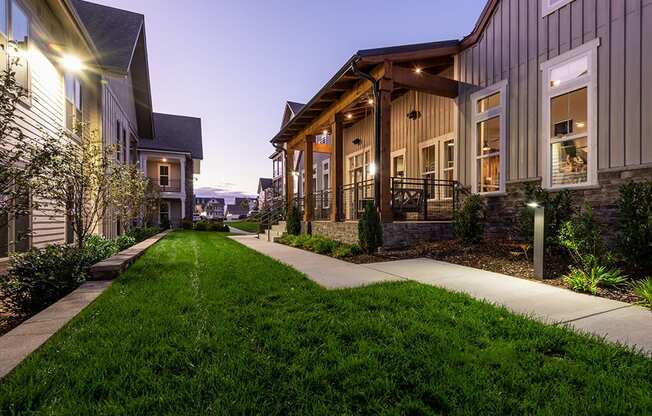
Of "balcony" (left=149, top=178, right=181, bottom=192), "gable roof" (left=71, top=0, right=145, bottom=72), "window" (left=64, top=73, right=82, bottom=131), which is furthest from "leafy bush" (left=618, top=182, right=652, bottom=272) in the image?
"balcony" (left=149, top=178, right=181, bottom=192)

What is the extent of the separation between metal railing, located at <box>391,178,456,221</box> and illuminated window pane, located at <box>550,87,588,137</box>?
256 cm

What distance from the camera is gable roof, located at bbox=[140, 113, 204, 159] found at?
72.7ft

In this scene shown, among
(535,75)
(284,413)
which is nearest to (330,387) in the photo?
(284,413)

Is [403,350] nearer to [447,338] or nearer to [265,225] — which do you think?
[447,338]

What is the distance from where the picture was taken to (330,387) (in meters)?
1.84

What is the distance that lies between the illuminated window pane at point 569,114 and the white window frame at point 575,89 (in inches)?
4.0

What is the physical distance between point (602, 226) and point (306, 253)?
5670mm

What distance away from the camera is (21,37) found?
18.5 feet

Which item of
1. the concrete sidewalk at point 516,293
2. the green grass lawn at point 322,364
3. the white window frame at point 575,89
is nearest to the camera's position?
A: the green grass lawn at point 322,364

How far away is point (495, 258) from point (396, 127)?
6427 mm

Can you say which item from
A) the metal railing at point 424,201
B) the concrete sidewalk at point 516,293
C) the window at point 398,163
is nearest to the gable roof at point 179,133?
the window at point 398,163

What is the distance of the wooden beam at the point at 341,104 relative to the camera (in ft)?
24.0

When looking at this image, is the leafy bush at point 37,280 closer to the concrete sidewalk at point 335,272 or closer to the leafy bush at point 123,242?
the concrete sidewalk at point 335,272

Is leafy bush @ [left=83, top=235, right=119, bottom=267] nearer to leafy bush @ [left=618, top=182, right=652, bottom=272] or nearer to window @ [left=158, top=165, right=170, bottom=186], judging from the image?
leafy bush @ [left=618, top=182, right=652, bottom=272]
